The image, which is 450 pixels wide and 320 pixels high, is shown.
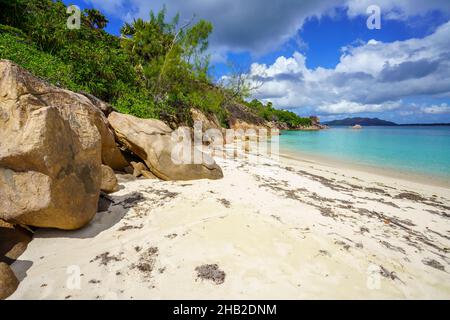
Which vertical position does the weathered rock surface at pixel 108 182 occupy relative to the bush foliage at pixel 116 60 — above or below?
below

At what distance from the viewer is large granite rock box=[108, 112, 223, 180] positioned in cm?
656

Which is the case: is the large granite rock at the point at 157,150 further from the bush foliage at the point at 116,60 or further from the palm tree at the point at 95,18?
the palm tree at the point at 95,18

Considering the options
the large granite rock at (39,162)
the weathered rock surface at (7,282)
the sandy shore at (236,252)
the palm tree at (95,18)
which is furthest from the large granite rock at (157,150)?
the palm tree at (95,18)

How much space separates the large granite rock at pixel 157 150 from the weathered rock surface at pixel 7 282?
13.5 ft

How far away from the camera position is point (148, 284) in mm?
2713

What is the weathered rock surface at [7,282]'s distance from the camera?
2.47 meters

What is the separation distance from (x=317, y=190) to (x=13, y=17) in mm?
17993

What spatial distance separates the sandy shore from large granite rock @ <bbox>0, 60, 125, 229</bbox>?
1.48 ft

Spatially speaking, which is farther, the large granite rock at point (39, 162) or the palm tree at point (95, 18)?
the palm tree at point (95, 18)

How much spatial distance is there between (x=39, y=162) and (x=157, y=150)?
3.44m

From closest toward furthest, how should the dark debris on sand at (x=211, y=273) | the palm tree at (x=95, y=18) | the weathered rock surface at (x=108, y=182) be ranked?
the dark debris on sand at (x=211, y=273) → the weathered rock surface at (x=108, y=182) → the palm tree at (x=95, y=18)

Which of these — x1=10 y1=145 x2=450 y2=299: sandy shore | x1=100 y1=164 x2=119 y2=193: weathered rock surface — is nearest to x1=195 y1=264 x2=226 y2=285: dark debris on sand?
x1=10 y1=145 x2=450 y2=299: sandy shore

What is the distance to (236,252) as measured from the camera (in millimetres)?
3287
